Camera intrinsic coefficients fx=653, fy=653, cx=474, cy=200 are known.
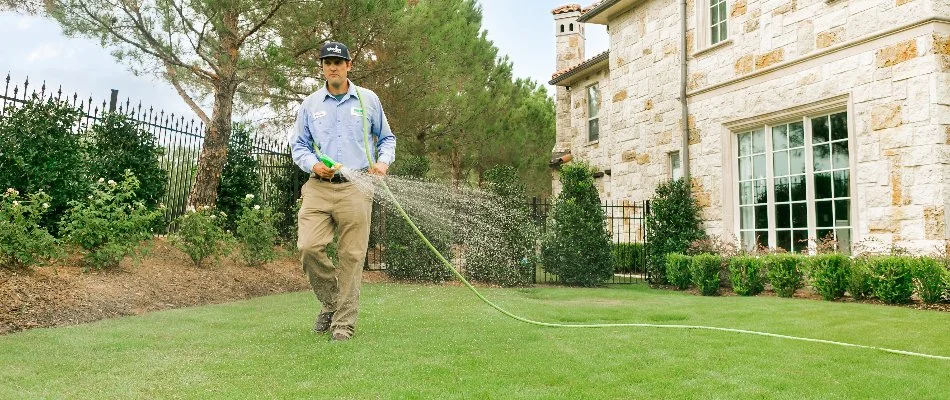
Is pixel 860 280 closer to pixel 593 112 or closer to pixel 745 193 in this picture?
pixel 745 193

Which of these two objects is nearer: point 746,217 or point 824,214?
point 824,214

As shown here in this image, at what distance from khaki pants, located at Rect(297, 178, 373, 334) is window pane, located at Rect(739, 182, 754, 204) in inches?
275

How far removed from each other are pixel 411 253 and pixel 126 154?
405 cm

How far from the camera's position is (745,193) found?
962 cm

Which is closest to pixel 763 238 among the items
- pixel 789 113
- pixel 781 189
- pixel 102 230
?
pixel 781 189

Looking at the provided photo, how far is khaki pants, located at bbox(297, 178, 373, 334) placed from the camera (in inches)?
166

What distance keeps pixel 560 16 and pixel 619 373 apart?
18.4 m

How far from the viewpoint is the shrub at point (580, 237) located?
10094 mm

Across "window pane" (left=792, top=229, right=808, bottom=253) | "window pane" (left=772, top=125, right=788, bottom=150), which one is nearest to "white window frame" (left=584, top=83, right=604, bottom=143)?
"window pane" (left=772, top=125, right=788, bottom=150)

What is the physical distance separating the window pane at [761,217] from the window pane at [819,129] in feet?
3.99

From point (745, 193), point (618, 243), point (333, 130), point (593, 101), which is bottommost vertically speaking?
point (618, 243)

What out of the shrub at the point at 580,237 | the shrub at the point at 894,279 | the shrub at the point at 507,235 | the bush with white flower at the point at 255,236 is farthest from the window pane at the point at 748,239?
the bush with white flower at the point at 255,236

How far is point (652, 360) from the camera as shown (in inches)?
135

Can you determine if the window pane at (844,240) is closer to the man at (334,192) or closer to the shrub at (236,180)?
the man at (334,192)
